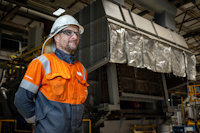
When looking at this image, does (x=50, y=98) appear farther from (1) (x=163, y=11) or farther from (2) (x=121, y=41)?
(1) (x=163, y=11)

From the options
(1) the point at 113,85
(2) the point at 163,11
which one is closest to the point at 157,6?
(2) the point at 163,11

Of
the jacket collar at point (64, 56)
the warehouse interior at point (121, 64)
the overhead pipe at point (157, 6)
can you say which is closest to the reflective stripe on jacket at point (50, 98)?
the jacket collar at point (64, 56)

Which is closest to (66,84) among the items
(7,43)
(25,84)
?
(25,84)

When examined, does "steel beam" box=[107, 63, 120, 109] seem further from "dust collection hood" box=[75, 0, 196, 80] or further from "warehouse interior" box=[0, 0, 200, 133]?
"dust collection hood" box=[75, 0, 196, 80]

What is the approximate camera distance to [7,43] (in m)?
14.1

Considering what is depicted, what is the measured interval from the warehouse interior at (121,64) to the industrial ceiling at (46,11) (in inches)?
2.2

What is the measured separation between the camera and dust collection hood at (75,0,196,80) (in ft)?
18.3

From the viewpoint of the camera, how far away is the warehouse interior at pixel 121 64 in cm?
573

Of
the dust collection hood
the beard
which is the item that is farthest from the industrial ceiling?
the beard

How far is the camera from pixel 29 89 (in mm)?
1834

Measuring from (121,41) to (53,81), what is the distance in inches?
167

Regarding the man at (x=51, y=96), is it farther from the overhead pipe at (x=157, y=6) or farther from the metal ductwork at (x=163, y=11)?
the metal ductwork at (x=163, y=11)

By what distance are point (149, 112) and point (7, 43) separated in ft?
38.5

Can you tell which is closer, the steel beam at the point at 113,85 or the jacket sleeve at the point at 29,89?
the jacket sleeve at the point at 29,89
